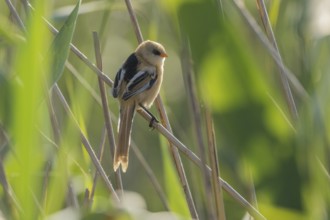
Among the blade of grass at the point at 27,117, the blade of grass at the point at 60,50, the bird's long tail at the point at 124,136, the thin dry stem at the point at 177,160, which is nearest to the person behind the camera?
the blade of grass at the point at 27,117

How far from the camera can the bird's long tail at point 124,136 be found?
123 inches

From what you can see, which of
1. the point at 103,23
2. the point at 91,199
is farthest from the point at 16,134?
the point at 103,23

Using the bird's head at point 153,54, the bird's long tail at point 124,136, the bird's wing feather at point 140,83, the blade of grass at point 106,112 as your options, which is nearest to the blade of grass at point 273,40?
the blade of grass at point 106,112

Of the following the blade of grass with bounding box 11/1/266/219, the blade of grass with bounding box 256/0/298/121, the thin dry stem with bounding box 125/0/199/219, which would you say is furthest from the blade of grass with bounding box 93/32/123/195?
the blade of grass with bounding box 256/0/298/121

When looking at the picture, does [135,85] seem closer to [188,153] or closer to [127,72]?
[127,72]

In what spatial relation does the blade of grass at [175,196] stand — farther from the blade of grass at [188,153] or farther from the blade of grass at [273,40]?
the blade of grass at [273,40]

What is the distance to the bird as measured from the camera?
343cm

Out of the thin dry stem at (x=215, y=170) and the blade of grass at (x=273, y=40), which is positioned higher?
the blade of grass at (x=273, y=40)

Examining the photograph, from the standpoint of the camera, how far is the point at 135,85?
388 centimetres

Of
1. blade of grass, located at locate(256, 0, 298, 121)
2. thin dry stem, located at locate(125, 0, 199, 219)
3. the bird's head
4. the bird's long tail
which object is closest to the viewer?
thin dry stem, located at locate(125, 0, 199, 219)

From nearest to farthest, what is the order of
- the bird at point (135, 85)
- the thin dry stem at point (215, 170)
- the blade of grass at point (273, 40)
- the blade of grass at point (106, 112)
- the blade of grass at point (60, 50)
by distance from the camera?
the blade of grass at point (60, 50) → the thin dry stem at point (215, 170) → the blade of grass at point (273, 40) → the blade of grass at point (106, 112) → the bird at point (135, 85)

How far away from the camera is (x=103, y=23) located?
2.84 metres

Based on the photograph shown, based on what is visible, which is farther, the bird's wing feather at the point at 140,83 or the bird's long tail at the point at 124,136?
the bird's wing feather at the point at 140,83

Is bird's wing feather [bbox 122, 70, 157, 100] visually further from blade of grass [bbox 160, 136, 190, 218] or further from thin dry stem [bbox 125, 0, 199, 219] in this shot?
blade of grass [bbox 160, 136, 190, 218]
